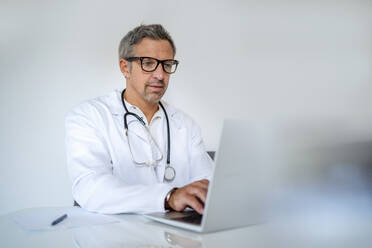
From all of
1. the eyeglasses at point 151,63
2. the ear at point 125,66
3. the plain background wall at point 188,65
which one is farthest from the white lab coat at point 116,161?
the plain background wall at point 188,65

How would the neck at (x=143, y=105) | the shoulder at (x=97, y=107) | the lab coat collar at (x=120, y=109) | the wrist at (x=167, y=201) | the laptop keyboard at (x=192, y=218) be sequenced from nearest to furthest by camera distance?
the laptop keyboard at (x=192, y=218)
the wrist at (x=167, y=201)
the shoulder at (x=97, y=107)
the lab coat collar at (x=120, y=109)
the neck at (x=143, y=105)

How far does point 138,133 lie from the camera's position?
1878 millimetres

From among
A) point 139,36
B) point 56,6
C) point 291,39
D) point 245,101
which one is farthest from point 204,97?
point 56,6

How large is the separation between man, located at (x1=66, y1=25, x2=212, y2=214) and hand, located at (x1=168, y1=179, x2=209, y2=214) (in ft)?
0.91

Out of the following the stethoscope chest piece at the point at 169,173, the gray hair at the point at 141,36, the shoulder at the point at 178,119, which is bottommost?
the stethoscope chest piece at the point at 169,173

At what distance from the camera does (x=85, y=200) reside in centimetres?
130

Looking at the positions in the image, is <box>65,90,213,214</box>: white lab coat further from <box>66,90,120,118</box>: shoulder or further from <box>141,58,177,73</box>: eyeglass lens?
<box>141,58,177,73</box>: eyeglass lens

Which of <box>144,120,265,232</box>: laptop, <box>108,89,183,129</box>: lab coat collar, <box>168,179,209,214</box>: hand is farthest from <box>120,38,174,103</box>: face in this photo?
<box>144,120,265,232</box>: laptop

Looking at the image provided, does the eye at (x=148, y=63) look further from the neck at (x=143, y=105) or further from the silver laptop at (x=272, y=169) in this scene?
the silver laptop at (x=272, y=169)

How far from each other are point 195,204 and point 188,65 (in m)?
1.95

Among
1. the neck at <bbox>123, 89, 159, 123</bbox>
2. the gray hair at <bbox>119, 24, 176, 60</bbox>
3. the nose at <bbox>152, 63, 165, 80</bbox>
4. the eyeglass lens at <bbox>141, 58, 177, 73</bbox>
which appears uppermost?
the gray hair at <bbox>119, 24, 176, 60</bbox>

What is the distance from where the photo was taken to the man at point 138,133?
5.23 ft

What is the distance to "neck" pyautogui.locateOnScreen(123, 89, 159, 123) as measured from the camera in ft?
6.67

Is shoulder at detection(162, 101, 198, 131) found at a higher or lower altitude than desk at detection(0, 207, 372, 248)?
higher
